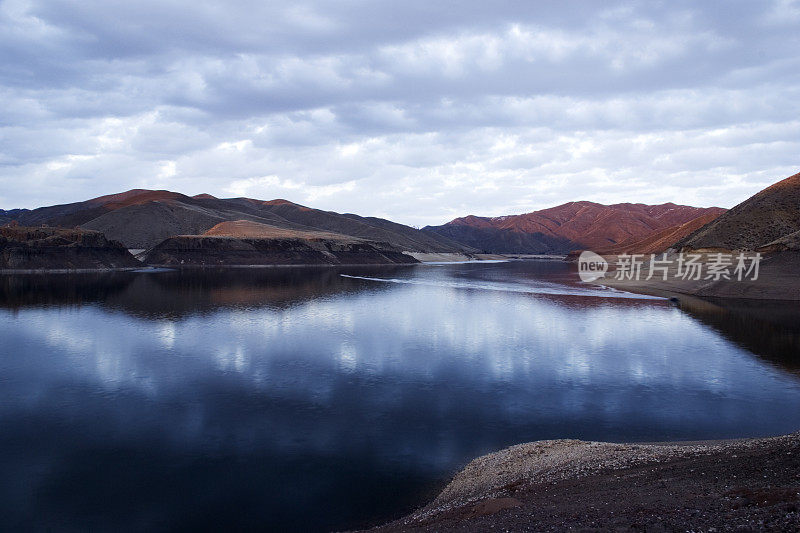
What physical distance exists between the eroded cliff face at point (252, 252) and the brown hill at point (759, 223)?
108198 mm

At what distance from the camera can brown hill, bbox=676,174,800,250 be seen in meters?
78.2

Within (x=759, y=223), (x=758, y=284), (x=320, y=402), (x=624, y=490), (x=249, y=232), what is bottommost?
(x=320, y=402)

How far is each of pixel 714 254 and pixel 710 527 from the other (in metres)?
84.4

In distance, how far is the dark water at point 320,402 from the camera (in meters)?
14.8

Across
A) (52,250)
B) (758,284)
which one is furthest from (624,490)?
(52,250)

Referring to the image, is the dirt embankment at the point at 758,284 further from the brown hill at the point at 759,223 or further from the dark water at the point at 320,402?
the dark water at the point at 320,402

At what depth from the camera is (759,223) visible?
81.8 meters

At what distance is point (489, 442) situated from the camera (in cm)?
1825

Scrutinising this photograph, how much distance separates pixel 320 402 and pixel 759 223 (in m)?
86.1

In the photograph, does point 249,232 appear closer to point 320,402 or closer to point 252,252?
point 252,252

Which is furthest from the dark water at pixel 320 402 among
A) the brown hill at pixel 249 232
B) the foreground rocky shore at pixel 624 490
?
the brown hill at pixel 249 232

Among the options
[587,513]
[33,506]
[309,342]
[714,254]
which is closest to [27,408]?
[33,506]

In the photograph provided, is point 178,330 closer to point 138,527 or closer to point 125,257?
point 138,527

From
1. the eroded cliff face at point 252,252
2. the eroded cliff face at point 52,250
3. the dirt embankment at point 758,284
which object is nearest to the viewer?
the dirt embankment at point 758,284
